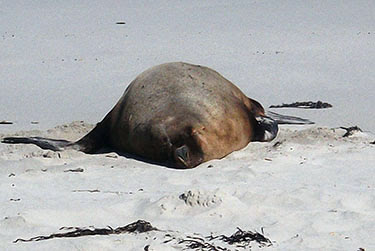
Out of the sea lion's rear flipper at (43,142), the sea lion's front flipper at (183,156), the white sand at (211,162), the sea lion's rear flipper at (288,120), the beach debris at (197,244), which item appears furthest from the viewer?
the sea lion's rear flipper at (288,120)

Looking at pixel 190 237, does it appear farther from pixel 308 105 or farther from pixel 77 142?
pixel 308 105

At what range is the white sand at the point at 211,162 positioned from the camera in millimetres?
4488

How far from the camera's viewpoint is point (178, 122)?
264 inches

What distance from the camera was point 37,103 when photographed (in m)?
9.25

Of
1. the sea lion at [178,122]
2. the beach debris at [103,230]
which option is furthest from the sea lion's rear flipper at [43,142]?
the beach debris at [103,230]

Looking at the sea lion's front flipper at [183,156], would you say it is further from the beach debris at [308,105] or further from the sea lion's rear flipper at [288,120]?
the beach debris at [308,105]

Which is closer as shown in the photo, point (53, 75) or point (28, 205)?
point (28, 205)

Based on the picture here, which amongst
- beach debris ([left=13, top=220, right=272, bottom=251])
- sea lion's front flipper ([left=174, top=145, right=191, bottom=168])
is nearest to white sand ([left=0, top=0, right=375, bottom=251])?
beach debris ([left=13, top=220, right=272, bottom=251])

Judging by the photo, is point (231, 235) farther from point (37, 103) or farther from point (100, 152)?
point (37, 103)

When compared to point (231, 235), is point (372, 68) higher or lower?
lower

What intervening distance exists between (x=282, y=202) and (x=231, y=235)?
69 cm

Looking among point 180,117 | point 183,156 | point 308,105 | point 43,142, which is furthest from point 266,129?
point 43,142

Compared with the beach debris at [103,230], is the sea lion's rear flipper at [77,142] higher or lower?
lower

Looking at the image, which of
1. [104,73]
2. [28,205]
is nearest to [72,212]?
[28,205]
